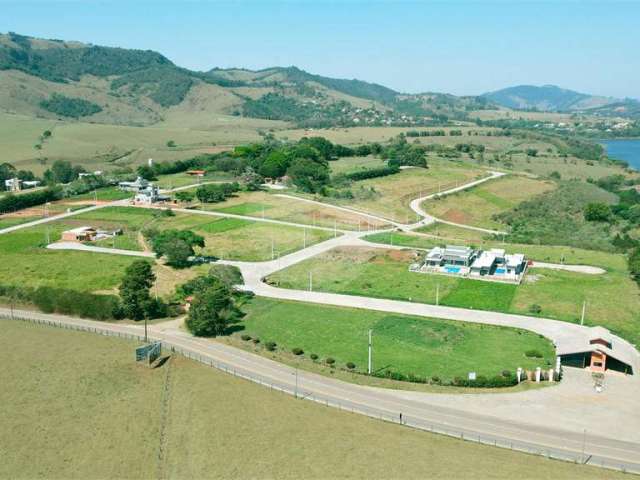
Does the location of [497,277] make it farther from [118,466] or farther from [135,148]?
[135,148]

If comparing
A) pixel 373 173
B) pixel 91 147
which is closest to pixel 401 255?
pixel 373 173

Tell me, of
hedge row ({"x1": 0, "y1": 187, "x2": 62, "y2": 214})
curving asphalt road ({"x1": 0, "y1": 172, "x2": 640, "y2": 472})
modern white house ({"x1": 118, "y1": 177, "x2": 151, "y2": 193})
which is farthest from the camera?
modern white house ({"x1": 118, "y1": 177, "x2": 151, "y2": 193})

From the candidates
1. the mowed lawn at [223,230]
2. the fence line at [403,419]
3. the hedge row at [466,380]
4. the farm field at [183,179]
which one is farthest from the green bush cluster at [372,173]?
the hedge row at [466,380]

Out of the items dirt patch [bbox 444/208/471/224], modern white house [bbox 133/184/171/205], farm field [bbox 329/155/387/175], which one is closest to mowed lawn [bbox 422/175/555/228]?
dirt patch [bbox 444/208/471/224]

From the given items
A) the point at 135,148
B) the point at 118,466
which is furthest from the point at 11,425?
the point at 135,148

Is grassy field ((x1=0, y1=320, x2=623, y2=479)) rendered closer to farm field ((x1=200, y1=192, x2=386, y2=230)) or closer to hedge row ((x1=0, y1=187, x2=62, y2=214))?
farm field ((x1=200, y1=192, x2=386, y2=230))

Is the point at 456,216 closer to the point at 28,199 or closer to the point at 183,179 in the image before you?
the point at 183,179
